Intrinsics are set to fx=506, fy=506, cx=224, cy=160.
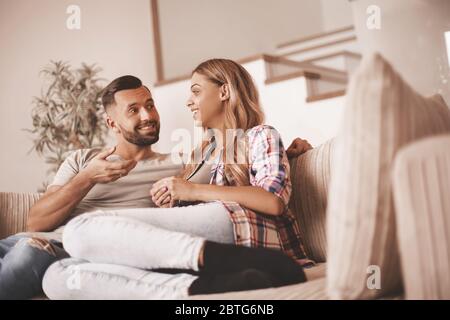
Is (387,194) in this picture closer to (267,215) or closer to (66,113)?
(267,215)

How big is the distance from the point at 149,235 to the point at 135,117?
0.67 meters

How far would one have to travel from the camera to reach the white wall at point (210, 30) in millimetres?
2795

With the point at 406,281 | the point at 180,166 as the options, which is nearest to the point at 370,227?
the point at 406,281

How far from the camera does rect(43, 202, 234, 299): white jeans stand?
0.91m

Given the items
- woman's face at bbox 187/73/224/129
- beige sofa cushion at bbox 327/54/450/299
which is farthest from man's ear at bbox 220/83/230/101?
beige sofa cushion at bbox 327/54/450/299

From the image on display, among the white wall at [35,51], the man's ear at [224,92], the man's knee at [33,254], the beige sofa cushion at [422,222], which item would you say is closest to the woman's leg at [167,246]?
the man's knee at [33,254]

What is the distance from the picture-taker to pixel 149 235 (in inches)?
36.9

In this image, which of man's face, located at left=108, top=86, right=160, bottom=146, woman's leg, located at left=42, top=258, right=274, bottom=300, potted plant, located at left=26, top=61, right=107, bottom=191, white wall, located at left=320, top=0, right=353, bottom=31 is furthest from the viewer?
white wall, located at left=320, top=0, right=353, bottom=31

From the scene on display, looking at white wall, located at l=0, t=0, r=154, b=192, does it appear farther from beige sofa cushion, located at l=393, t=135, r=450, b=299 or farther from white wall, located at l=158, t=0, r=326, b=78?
beige sofa cushion, located at l=393, t=135, r=450, b=299

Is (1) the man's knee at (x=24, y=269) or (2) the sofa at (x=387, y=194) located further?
(1) the man's knee at (x=24, y=269)

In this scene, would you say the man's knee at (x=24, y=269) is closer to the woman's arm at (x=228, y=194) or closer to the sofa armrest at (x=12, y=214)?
the woman's arm at (x=228, y=194)

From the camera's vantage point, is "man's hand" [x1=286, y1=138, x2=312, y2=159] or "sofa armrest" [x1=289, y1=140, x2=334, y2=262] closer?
"sofa armrest" [x1=289, y1=140, x2=334, y2=262]

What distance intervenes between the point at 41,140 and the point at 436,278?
1.82 metres
